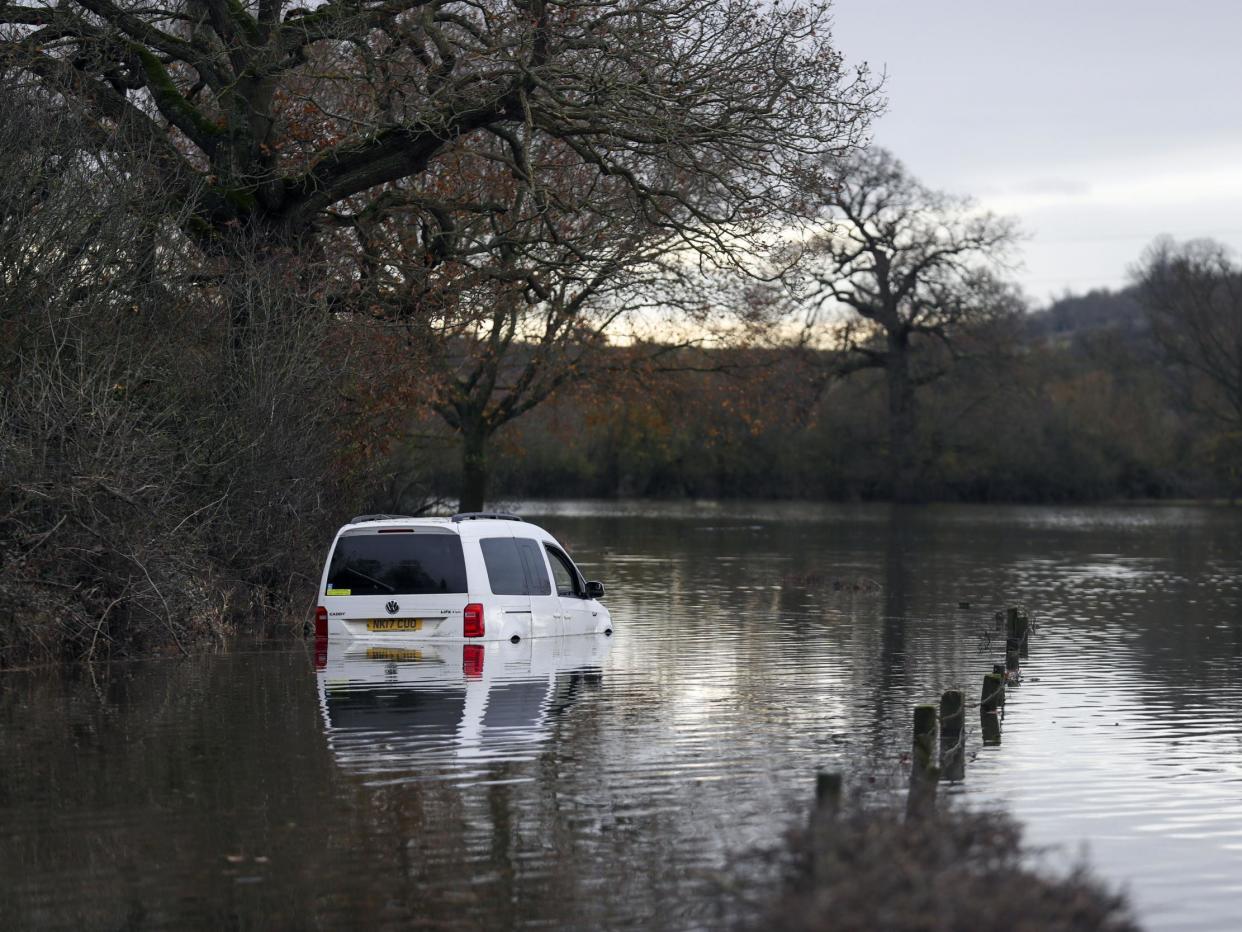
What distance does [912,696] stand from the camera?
16.5 metres

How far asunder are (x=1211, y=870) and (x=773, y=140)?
1699 cm

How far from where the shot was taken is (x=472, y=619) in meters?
17.5

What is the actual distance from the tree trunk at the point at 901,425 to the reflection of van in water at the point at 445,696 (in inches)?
2297

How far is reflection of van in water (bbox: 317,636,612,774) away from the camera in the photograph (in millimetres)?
12602

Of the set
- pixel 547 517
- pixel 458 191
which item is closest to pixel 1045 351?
pixel 547 517

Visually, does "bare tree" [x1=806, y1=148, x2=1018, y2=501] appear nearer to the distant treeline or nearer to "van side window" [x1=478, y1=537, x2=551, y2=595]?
the distant treeline

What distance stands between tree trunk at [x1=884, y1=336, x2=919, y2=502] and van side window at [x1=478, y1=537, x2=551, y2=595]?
2359 inches

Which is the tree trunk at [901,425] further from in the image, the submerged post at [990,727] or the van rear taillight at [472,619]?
the submerged post at [990,727]

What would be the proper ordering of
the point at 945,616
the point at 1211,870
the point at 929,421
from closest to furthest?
1. the point at 1211,870
2. the point at 945,616
3. the point at 929,421

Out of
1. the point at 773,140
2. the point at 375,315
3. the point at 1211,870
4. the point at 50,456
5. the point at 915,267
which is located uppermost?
the point at 915,267

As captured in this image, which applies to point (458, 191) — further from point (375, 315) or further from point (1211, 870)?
point (1211, 870)

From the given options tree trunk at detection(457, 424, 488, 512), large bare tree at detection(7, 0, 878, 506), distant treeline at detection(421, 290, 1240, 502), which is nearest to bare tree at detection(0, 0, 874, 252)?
large bare tree at detection(7, 0, 878, 506)

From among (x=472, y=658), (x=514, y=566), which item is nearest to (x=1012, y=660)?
(x=514, y=566)

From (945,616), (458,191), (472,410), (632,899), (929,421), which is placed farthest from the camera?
(929,421)
